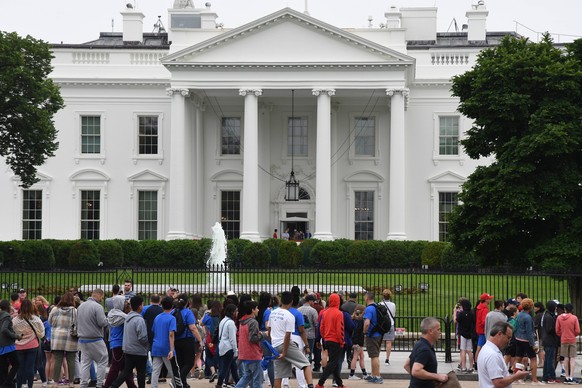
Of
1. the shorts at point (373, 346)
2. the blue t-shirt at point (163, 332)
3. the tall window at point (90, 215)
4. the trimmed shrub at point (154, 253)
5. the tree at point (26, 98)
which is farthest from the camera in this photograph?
the tall window at point (90, 215)

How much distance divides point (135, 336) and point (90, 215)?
45173 millimetres

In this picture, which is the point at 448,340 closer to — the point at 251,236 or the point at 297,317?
the point at 297,317

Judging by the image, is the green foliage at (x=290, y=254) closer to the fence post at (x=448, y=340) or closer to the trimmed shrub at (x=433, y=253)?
the trimmed shrub at (x=433, y=253)

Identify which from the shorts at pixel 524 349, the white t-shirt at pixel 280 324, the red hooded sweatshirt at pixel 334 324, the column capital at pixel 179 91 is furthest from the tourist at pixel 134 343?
the column capital at pixel 179 91

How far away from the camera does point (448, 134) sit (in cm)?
6253

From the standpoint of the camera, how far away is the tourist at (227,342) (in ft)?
63.5

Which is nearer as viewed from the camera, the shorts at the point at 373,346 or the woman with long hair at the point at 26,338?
the woman with long hair at the point at 26,338

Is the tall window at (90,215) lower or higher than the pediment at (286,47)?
lower

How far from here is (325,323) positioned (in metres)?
20.4

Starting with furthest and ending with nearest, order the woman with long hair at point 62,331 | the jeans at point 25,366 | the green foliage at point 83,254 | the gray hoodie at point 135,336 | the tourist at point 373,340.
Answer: the green foliage at point 83,254, the tourist at point 373,340, the woman with long hair at point 62,331, the jeans at point 25,366, the gray hoodie at point 135,336

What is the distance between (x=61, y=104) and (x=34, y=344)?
3188 centimetres

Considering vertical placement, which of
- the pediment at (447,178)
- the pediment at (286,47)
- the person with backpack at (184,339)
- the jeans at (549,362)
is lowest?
the jeans at (549,362)

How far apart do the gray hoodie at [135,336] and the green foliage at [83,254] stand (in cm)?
3551

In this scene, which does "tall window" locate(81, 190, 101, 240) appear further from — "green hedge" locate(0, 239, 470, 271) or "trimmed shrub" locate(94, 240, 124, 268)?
"trimmed shrub" locate(94, 240, 124, 268)
